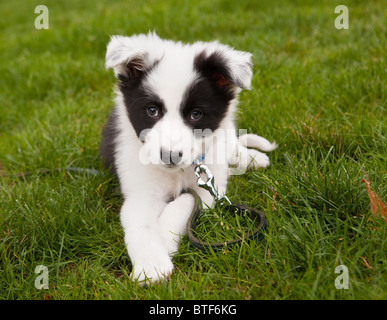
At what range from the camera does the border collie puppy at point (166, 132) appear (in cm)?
217

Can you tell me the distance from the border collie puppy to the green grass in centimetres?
14

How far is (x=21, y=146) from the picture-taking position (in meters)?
3.63

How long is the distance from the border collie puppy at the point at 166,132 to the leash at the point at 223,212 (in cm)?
7

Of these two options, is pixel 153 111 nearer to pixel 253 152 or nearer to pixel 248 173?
pixel 248 173

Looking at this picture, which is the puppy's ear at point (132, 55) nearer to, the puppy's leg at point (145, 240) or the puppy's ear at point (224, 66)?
the puppy's ear at point (224, 66)

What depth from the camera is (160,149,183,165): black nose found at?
210 centimetres

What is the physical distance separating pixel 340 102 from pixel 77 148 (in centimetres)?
218

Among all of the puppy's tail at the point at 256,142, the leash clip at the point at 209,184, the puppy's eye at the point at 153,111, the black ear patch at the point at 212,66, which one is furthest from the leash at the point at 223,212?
the puppy's tail at the point at 256,142

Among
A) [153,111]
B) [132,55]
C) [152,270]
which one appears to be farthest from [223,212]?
[132,55]

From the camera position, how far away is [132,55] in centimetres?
236

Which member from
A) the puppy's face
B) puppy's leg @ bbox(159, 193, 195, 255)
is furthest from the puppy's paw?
puppy's leg @ bbox(159, 193, 195, 255)

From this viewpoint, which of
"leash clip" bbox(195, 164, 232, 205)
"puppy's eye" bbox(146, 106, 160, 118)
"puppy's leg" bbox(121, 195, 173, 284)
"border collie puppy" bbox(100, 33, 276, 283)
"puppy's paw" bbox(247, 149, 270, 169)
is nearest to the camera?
"puppy's leg" bbox(121, 195, 173, 284)

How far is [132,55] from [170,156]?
67 centimetres

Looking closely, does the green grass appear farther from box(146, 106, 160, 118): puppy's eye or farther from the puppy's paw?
box(146, 106, 160, 118): puppy's eye
